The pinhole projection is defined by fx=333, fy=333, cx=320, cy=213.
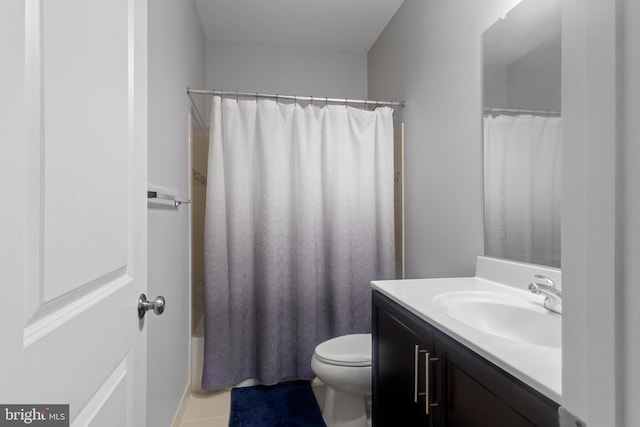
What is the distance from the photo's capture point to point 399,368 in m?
1.19

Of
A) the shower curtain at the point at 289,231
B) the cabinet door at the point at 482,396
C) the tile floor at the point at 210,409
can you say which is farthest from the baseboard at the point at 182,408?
the cabinet door at the point at 482,396

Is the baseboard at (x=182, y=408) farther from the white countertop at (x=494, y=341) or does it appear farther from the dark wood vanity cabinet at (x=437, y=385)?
the white countertop at (x=494, y=341)

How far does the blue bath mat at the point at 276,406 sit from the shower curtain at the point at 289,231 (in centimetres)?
8

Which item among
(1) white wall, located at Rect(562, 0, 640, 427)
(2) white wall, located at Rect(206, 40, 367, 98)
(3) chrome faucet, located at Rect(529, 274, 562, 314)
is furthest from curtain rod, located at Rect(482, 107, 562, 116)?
(2) white wall, located at Rect(206, 40, 367, 98)

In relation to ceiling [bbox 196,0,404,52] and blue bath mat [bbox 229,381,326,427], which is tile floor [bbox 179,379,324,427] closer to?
blue bath mat [bbox 229,381,326,427]

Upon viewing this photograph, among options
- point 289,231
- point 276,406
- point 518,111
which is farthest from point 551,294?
point 276,406

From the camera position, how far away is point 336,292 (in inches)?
83.7

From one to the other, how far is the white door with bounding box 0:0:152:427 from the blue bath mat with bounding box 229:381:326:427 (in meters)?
1.13

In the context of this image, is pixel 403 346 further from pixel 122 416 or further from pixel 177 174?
pixel 177 174

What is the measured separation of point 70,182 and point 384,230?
186cm

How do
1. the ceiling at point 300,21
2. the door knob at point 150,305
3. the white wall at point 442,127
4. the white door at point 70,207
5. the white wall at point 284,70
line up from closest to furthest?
the white door at point 70,207
the door knob at point 150,305
the white wall at point 442,127
the ceiling at point 300,21
the white wall at point 284,70

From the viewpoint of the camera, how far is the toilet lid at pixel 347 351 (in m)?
1.61

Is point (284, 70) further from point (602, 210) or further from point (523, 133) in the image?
point (602, 210)

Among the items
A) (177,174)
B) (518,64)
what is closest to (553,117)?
(518,64)
